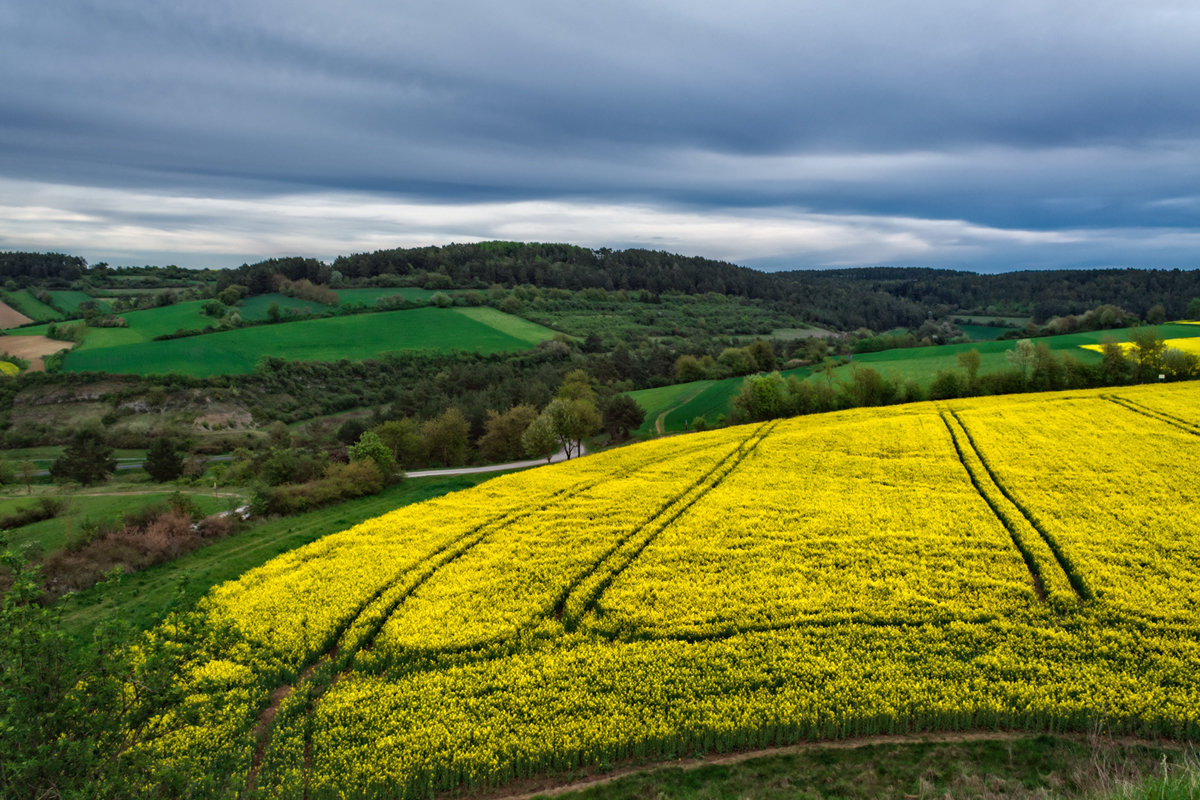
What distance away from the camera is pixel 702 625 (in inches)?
1001

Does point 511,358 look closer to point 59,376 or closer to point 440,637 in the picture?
Answer: point 59,376

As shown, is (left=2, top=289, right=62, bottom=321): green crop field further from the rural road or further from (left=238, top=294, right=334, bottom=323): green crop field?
the rural road

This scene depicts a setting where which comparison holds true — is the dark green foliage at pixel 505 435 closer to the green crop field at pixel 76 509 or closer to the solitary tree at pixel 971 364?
the green crop field at pixel 76 509

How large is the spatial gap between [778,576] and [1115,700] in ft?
41.0

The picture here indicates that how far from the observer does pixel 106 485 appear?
2367 inches

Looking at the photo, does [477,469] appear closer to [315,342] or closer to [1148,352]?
[315,342]

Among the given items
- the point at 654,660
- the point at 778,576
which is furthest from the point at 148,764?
the point at 778,576

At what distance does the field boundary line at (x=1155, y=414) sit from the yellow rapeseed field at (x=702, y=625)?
560cm

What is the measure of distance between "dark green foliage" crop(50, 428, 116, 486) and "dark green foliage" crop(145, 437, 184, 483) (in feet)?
12.4

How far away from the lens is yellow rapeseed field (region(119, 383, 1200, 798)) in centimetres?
1962

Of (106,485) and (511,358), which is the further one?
(511,358)

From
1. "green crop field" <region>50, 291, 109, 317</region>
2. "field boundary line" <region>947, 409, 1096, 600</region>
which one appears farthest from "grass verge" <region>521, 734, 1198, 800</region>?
"green crop field" <region>50, 291, 109, 317</region>

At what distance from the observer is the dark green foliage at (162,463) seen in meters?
64.1

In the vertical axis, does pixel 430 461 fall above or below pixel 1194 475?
below
